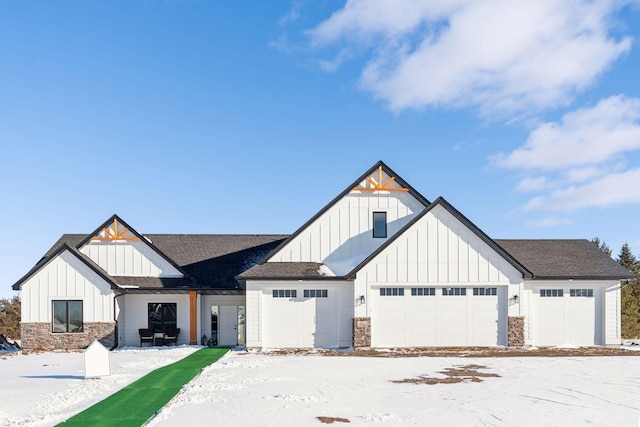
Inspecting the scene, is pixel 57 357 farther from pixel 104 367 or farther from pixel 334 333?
pixel 334 333

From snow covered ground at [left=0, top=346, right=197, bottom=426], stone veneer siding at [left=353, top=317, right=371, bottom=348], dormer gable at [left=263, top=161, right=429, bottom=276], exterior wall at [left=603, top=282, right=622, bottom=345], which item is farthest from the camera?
dormer gable at [left=263, top=161, right=429, bottom=276]

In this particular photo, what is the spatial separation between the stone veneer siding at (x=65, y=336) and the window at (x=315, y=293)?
333 inches

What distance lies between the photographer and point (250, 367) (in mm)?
16859

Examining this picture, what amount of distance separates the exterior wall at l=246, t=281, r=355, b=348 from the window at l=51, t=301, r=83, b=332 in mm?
7575

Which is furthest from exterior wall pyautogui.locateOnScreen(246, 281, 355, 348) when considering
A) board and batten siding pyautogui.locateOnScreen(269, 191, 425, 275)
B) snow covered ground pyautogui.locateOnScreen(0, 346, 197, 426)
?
snow covered ground pyautogui.locateOnScreen(0, 346, 197, 426)

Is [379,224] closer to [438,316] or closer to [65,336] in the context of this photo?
[438,316]

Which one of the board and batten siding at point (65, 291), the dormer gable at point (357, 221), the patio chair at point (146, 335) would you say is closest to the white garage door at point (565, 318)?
the dormer gable at point (357, 221)

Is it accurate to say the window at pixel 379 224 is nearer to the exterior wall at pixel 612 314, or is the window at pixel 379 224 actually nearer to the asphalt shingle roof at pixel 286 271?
the asphalt shingle roof at pixel 286 271

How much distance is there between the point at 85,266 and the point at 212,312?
5.85 m

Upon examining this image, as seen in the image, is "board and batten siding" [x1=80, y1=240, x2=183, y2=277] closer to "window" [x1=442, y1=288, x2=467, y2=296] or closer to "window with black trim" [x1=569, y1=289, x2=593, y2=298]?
"window" [x1=442, y1=288, x2=467, y2=296]

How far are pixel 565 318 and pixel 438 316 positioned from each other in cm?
559

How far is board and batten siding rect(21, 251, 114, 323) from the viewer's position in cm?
2295

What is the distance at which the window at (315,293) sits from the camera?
22047mm

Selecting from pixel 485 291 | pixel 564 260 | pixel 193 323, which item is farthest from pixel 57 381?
pixel 564 260
